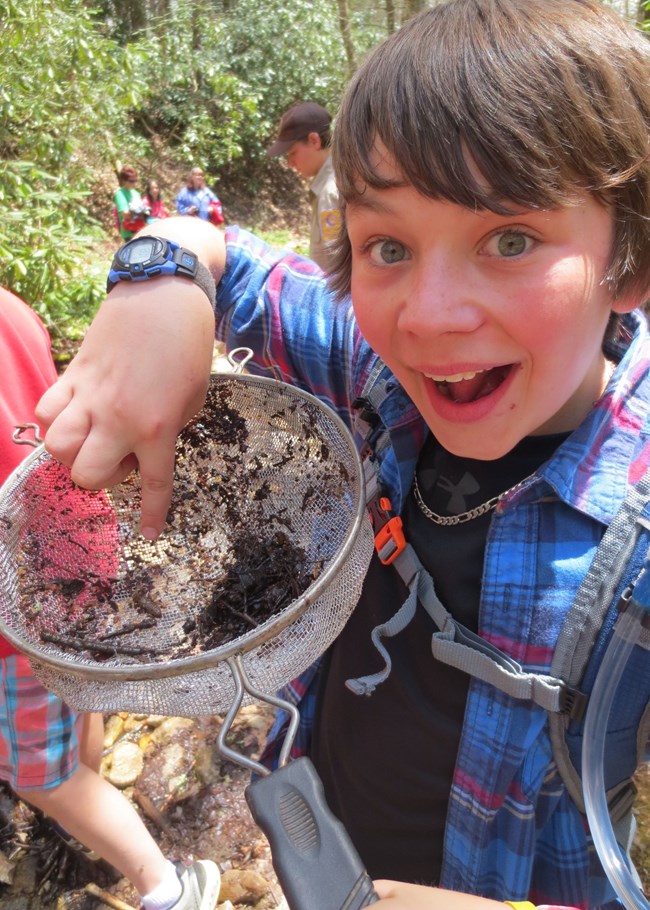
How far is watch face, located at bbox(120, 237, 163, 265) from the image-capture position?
103 centimetres

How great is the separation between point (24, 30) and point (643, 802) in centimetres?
567

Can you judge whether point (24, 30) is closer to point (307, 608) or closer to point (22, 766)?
point (22, 766)

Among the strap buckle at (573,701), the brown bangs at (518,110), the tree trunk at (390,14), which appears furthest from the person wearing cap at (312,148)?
the tree trunk at (390,14)

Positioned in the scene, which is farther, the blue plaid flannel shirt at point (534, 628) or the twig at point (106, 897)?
the twig at point (106, 897)

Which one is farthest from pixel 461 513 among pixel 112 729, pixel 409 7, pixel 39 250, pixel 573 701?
pixel 409 7

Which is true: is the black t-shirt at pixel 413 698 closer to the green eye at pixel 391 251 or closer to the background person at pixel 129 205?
the green eye at pixel 391 251

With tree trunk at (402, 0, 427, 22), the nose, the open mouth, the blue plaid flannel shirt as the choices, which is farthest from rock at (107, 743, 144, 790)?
tree trunk at (402, 0, 427, 22)

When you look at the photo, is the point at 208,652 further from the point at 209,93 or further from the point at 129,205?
the point at 209,93

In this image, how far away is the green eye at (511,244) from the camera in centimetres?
76

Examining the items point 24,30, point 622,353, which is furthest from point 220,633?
point 24,30

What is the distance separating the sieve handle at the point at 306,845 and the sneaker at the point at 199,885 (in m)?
1.36

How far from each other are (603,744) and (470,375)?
536 mm

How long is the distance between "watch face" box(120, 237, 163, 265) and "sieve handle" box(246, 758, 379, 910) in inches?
31.5

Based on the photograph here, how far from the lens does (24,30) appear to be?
4461 millimetres
